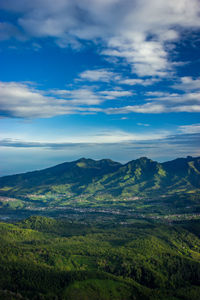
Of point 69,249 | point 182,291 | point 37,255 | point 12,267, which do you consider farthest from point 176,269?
point 12,267

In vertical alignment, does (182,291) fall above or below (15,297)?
below

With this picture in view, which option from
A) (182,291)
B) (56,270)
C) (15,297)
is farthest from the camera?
(56,270)

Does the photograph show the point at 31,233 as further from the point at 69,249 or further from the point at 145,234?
the point at 145,234

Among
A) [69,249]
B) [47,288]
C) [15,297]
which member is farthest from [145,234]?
[15,297]

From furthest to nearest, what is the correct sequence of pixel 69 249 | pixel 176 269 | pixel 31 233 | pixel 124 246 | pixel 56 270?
1. pixel 31 233
2. pixel 124 246
3. pixel 69 249
4. pixel 176 269
5. pixel 56 270

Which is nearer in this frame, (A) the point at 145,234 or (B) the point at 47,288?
(B) the point at 47,288

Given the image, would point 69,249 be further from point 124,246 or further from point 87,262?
point 124,246
